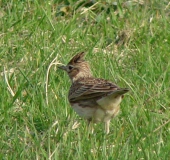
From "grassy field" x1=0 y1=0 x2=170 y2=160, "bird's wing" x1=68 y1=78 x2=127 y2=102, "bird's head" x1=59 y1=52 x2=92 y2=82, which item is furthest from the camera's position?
"bird's head" x1=59 y1=52 x2=92 y2=82

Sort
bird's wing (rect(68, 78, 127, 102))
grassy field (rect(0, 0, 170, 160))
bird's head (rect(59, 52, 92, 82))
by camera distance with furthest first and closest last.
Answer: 1. bird's head (rect(59, 52, 92, 82))
2. bird's wing (rect(68, 78, 127, 102))
3. grassy field (rect(0, 0, 170, 160))

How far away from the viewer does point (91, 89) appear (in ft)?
24.5

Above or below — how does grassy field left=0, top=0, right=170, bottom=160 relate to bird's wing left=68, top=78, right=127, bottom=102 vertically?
below

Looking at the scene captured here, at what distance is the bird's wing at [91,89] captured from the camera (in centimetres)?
711

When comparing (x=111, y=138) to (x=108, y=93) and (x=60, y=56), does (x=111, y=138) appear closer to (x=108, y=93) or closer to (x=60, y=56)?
(x=108, y=93)

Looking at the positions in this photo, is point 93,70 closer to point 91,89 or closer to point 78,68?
point 78,68

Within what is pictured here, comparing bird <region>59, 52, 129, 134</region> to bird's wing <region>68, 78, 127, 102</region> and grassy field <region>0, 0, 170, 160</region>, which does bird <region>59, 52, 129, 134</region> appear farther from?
grassy field <region>0, 0, 170, 160</region>

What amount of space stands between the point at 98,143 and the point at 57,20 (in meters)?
4.67

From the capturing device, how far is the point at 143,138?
7.04 metres

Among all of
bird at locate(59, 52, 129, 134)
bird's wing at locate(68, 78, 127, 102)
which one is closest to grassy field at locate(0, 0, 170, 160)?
bird at locate(59, 52, 129, 134)

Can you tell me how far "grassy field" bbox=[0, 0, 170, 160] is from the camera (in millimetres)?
6750

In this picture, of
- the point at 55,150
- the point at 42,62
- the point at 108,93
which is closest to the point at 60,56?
the point at 42,62

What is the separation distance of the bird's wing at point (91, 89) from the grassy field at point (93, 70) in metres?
0.24

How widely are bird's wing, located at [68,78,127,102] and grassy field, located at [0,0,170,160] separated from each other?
240 mm
